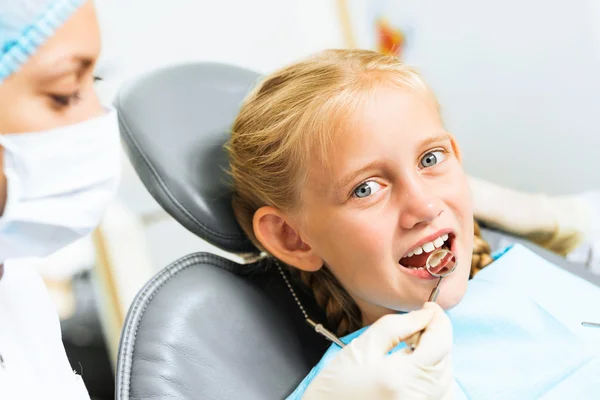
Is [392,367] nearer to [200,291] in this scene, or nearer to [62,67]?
[200,291]

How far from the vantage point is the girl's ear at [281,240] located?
1.19m

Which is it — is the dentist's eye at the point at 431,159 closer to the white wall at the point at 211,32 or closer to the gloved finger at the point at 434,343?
the gloved finger at the point at 434,343

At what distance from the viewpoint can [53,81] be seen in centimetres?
79

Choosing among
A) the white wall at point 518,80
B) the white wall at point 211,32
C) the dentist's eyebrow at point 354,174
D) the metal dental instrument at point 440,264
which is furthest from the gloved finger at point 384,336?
the white wall at point 518,80

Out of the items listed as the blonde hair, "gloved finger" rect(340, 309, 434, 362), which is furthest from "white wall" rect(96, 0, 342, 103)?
"gloved finger" rect(340, 309, 434, 362)

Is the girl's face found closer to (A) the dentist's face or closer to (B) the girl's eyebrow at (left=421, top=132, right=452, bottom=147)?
(B) the girl's eyebrow at (left=421, top=132, right=452, bottom=147)

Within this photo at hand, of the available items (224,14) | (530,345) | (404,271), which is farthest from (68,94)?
(224,14)

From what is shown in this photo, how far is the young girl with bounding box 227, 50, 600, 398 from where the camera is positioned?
3.44 ft

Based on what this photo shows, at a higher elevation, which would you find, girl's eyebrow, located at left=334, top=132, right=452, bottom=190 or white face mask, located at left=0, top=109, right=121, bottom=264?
white face mask, located at left=0, top=109, right=121, bottom=264

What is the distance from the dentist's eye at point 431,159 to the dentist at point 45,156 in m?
0.51

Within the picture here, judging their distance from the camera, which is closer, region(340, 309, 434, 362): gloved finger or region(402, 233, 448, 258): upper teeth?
region(340, 309, 434, 362): gloved finger

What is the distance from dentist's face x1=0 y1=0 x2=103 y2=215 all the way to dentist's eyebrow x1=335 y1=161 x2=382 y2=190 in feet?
1.42

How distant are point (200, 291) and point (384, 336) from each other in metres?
0.40

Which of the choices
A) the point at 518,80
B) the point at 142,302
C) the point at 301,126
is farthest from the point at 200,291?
the point at 518,80
